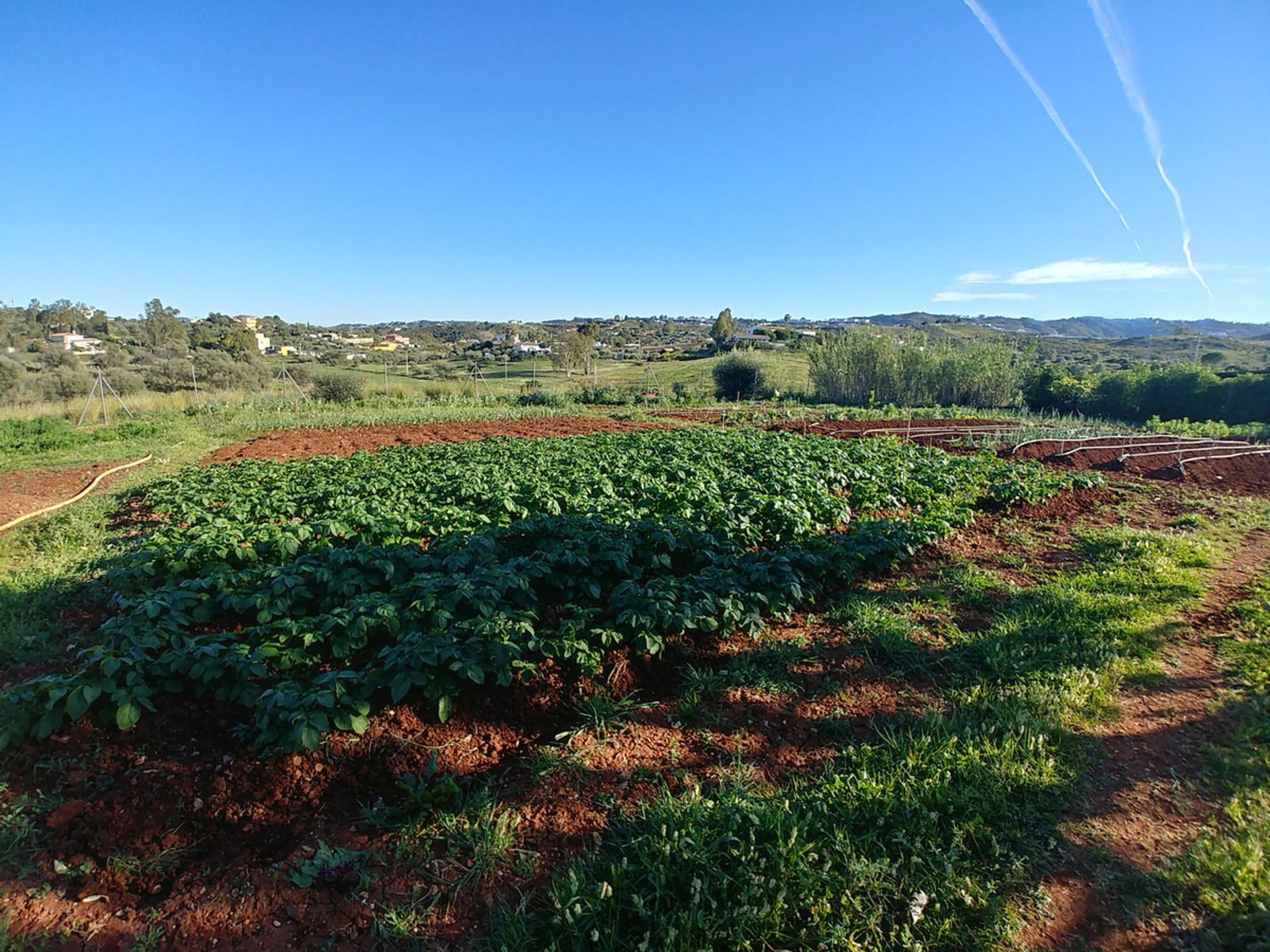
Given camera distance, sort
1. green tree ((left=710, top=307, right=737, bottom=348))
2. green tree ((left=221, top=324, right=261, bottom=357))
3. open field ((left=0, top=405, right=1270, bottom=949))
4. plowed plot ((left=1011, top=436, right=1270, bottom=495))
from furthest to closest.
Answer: green tree ((left=710, top=307, right=737, bottom=348)), green tree ((left=221, top=324, right=261, bottom=357)), plowed plot ((left=1011, top=436, right=1270, bottom=495)), open field ((left=0, top=405, right=1270, bottom=949))

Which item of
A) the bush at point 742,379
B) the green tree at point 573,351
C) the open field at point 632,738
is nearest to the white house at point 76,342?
the green tree at point 573,351

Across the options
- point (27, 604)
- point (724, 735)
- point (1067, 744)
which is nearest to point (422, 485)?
point (27, 604)

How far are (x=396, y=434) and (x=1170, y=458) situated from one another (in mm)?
19821

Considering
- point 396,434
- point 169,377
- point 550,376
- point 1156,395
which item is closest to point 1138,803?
point 396,434

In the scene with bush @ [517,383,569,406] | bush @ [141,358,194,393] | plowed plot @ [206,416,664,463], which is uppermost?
bush @ [141,358,194,393]

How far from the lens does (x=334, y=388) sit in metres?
28.9

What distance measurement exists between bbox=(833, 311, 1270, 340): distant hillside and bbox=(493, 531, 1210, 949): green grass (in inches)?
2031

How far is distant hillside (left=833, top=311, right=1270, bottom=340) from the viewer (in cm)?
5509

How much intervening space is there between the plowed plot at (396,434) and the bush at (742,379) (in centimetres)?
1437

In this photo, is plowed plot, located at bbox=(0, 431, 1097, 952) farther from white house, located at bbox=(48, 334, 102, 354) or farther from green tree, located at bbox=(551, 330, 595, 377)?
white house, located at bbox=(48, 334, 102, 354)

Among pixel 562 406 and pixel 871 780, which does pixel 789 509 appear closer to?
pixel 871 780

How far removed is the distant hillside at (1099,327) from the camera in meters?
55.1

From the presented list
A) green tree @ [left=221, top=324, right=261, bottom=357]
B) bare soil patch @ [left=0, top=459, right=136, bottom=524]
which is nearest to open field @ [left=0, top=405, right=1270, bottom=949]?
bare soil patch @ [left=0, top=459, right=136, bottom=524]

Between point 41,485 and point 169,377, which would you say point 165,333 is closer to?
point 169,377
